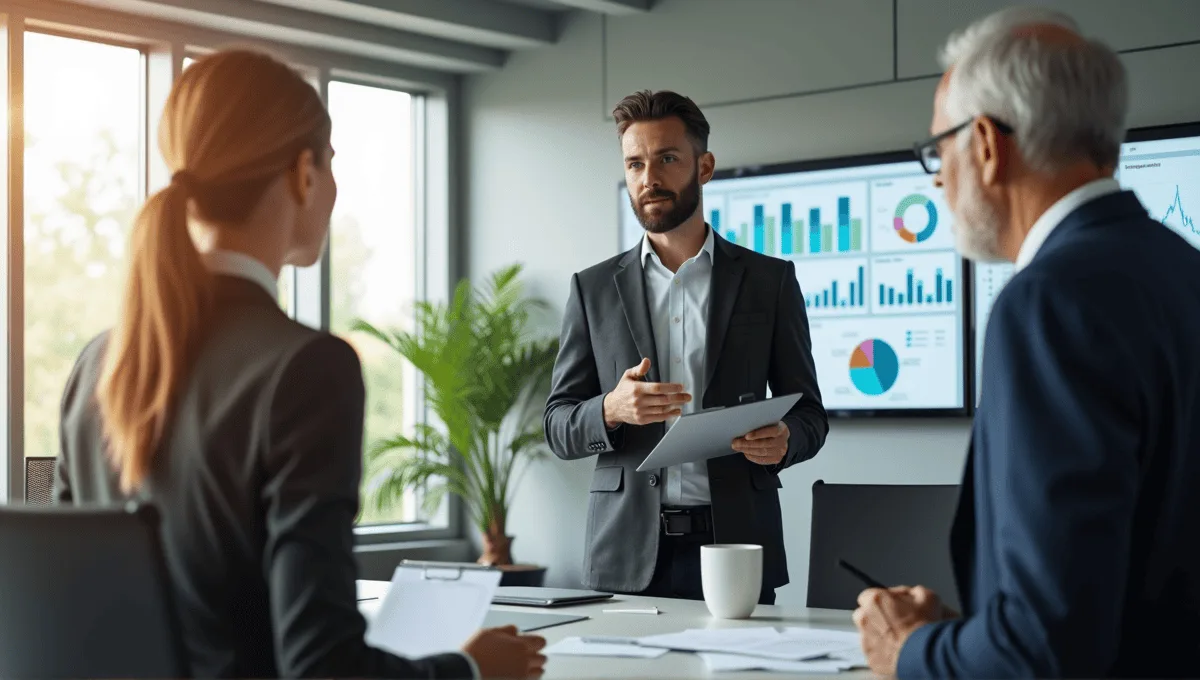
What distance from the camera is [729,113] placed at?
18.7 feet

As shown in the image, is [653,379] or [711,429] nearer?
[711,429]

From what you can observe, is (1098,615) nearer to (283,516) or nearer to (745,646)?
(745,646)

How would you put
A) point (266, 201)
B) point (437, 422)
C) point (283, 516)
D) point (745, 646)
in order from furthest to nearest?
point (437, 422) < point (745, 646) < point (266, 201) < point (283, 516)

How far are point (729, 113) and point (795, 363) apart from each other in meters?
2.68

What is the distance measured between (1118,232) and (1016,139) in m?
0.17

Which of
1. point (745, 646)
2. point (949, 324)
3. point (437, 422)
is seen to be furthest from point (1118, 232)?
point (437, 422)

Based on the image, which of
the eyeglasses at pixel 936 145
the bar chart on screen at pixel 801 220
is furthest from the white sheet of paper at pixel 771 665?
the bar chart on screen at pixel 801 220

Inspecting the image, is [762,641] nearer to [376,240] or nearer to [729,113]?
[729,113]

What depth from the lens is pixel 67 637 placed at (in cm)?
135

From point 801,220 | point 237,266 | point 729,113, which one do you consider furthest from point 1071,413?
point 729,113

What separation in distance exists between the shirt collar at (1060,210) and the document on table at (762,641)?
656mm

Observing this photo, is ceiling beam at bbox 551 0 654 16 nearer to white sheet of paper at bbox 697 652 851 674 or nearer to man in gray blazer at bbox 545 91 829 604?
man in gray blazer at bbox 545 91 829 604

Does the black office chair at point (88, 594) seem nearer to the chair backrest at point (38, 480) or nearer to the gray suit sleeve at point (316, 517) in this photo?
the gray suit sleeve at point (316, 517)

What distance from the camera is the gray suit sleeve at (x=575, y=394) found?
3.15 meters
